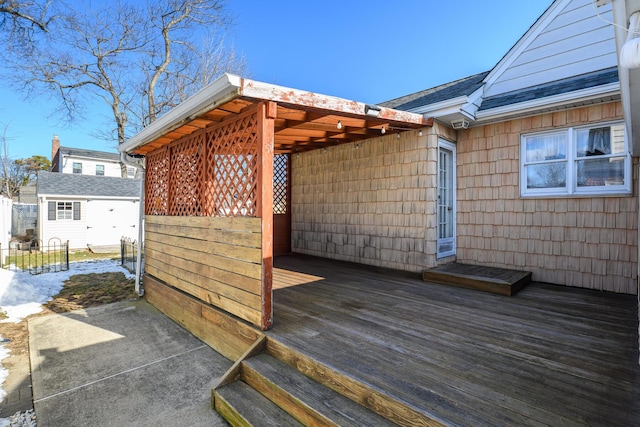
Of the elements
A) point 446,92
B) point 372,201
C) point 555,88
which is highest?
point 446,92

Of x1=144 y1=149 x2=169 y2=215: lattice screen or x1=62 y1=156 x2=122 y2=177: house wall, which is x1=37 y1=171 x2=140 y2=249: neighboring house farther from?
x1=144 y1=149 x2=169 y2=215: lattice screen

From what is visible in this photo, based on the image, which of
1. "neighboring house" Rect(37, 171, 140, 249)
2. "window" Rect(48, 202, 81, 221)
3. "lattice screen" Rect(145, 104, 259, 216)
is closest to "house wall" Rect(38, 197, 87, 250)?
"neighboring house" Rect(37, 171, 140, 249)

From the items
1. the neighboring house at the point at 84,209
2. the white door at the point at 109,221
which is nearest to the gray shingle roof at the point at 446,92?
the neighboring house at the point at 84,209

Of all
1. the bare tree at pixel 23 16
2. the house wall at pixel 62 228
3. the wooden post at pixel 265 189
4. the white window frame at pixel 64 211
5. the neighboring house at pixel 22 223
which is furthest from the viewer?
the neighboring house at pixel 22 223

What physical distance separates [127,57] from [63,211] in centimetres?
731

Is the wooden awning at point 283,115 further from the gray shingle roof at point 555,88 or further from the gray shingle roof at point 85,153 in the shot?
the gray shingle roof at point 85,153

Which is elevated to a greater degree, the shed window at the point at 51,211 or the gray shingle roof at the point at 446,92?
the gray shingle roof at the point at 446,92

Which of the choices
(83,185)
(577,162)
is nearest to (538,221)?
(577,162)

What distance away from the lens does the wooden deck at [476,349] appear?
1753mm

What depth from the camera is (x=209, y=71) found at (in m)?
13.0

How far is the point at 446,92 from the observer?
221 inches

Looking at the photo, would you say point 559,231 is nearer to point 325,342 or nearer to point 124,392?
point 325,342

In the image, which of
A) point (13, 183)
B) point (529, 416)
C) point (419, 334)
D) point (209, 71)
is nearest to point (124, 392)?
point (419, 334)

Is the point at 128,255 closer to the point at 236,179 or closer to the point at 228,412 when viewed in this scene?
the point at 236,179
